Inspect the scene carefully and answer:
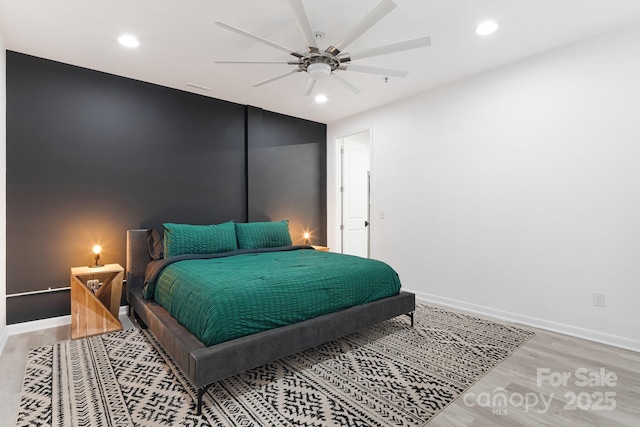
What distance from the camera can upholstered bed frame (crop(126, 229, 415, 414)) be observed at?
1.78 meters

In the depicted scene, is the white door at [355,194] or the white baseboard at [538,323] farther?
the white door at [355,194]

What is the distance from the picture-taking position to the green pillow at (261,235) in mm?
3826

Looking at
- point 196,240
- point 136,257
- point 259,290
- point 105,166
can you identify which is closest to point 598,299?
point 259,290

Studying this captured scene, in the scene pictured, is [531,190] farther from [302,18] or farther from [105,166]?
[105,166]

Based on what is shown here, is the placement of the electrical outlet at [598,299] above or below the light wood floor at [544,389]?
above

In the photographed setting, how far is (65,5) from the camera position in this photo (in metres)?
2.31

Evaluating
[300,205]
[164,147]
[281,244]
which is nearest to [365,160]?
[300,205]

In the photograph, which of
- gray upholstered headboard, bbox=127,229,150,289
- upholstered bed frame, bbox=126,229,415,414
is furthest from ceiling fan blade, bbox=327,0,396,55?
gray upholstered headboard, bbox=127,229,150,289

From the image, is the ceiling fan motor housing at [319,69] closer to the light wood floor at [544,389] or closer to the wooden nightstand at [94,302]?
the light wood floor at [544,389]

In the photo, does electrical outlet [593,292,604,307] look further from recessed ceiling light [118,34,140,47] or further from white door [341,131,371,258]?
recessed ceiling light [118,34,140,47]

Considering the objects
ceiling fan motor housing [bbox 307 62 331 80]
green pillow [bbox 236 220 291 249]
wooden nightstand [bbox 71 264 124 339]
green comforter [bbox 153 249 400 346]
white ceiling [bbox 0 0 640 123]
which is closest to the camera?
green comforter [bbox 153 249 400 346]

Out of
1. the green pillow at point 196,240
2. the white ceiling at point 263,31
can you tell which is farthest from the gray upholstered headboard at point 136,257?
the white ceiling at point 263,31

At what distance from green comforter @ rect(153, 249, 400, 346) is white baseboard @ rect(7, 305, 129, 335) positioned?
3.66 ft

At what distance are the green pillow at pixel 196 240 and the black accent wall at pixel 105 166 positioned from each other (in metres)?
0.53
